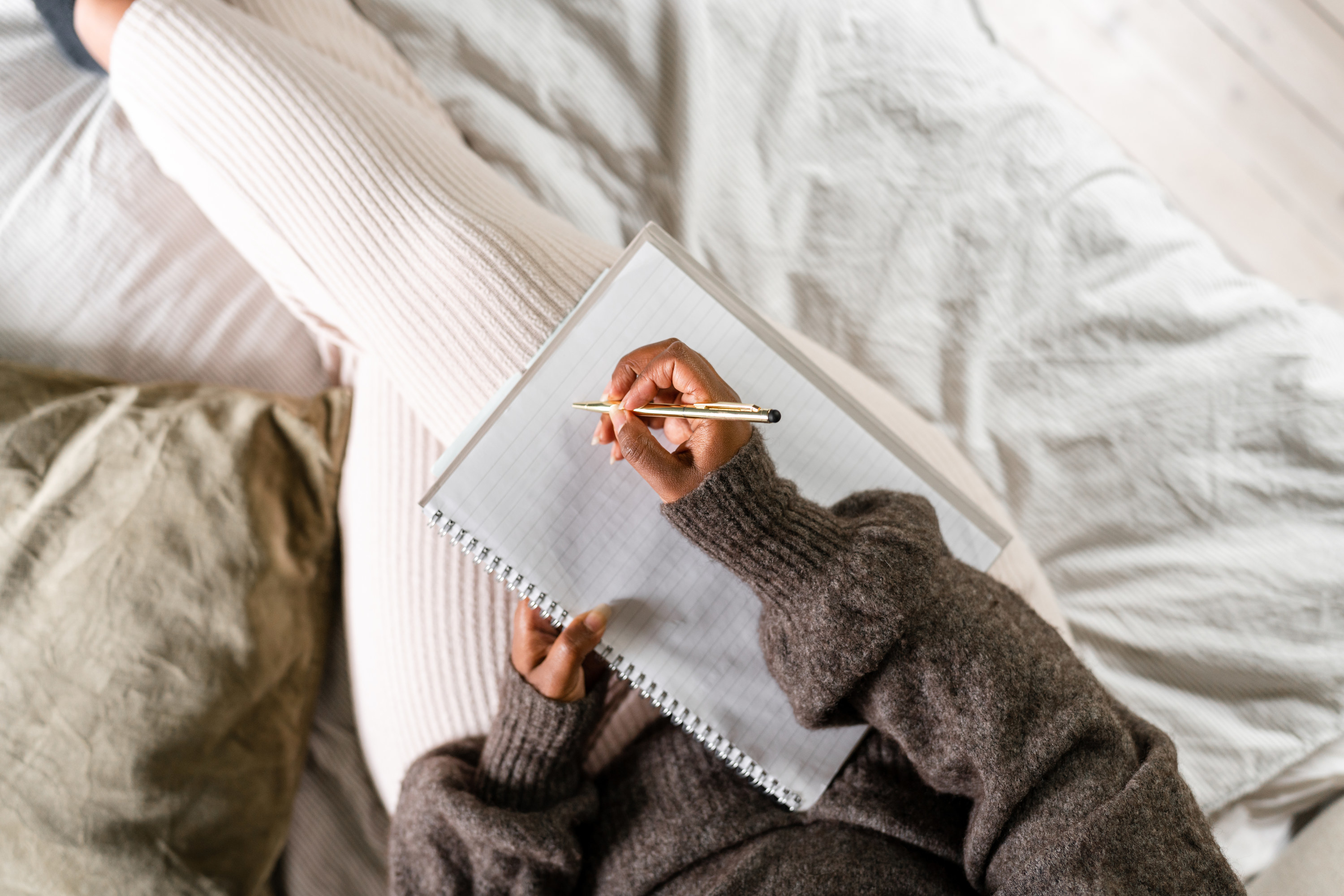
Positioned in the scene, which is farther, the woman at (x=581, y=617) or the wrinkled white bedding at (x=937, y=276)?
the wrinkled white bedding at (x=937, y=276)

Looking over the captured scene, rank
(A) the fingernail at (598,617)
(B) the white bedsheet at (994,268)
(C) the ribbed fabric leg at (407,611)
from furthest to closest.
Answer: (B) the white bedsheet at (994,268)
(C) the ribbed fabric leg at (407,611)
(A) the fingernail at (598,617)

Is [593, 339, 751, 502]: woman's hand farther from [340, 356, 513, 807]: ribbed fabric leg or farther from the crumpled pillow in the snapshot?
the crumpled pillow

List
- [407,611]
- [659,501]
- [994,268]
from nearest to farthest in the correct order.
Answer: [659,501]
[407,611]
[994,268]

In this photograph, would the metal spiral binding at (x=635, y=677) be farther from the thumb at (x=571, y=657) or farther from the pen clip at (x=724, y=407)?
the pen clip at (x=724, y=407)

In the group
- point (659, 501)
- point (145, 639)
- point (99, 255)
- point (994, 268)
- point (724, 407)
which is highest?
point (994, 268)

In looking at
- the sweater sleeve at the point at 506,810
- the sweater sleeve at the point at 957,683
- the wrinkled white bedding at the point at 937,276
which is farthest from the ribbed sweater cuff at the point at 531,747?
the wrinkled white bedding at the point at 937,276

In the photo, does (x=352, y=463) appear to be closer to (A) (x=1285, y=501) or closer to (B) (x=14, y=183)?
(B) (x=14, y=183)

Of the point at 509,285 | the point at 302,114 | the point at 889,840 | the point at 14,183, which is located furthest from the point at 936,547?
the point at 14,183

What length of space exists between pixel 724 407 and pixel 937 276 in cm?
51

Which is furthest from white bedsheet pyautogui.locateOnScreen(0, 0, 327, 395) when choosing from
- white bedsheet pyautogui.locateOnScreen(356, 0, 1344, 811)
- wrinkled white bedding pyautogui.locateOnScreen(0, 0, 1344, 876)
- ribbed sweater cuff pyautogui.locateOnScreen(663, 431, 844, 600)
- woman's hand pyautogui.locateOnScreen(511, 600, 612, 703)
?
ribbed sweater cuff pyautogui.locateOnScreen(663, 431, 844, 600)

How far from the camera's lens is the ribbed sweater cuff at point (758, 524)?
465mm

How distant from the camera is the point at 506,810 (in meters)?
0.58

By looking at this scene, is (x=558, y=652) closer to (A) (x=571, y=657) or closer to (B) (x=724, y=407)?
(A) (x=571, y=657)

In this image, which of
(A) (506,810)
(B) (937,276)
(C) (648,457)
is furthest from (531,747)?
(B) (937,276)
